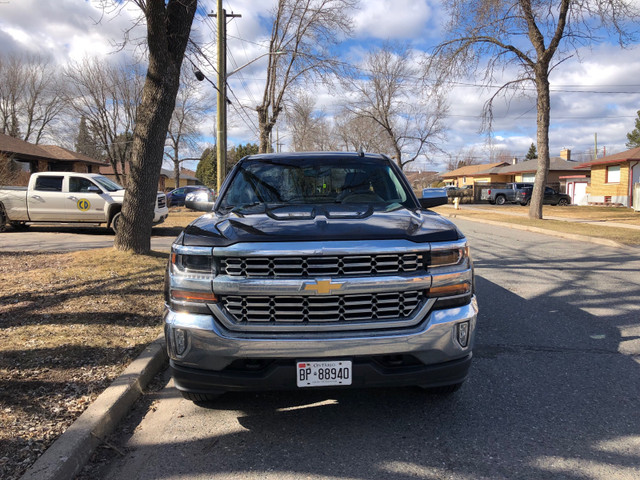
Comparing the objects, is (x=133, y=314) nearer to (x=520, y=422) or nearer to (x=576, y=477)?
(x=520, y=422)

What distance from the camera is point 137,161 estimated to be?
786 centimetres

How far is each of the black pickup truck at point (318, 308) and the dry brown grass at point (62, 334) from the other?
3.10 ft

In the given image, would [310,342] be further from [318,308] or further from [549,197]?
[549,197]

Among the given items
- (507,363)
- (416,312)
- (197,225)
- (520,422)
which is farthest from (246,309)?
(507,363)

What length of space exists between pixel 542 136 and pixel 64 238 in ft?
62.0

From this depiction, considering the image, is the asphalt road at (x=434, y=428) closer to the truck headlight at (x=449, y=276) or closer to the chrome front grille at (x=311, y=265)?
the truck headlight at (x=449, y=276)

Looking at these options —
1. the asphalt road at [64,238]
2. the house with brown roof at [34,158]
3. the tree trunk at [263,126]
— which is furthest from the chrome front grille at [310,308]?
the tree trunk at [263,126]

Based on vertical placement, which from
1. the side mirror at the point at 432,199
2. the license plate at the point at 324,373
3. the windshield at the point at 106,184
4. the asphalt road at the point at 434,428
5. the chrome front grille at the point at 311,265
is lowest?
the asphalt road at the point at 434,428

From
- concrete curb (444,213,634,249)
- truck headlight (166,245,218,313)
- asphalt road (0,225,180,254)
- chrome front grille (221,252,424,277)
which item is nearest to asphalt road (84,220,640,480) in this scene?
truck headlight (166,245,218,313)

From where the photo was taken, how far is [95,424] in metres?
2.92

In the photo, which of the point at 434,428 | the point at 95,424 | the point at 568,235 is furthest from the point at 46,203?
the point at 568,235

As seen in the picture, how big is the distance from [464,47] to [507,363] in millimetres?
18549

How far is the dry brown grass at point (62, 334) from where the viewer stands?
117 inches

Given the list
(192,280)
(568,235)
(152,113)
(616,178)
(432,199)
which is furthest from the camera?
(616,178)
